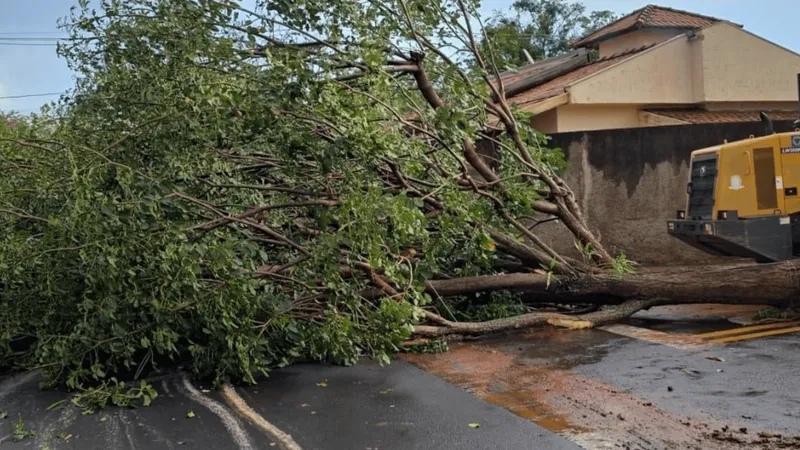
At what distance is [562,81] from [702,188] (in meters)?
9.66

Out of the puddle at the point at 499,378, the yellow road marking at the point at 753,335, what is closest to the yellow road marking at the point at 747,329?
the yellow road marking at the point at 753,335

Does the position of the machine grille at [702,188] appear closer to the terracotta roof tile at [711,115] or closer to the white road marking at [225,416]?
the white road marking at [225,416]

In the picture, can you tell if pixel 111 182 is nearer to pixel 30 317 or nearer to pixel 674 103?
pixel 30 317

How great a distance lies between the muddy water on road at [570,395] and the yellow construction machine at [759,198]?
216 cm

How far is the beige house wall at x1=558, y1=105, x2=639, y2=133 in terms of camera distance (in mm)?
17906

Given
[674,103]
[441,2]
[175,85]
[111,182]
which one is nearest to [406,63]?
[441,2]

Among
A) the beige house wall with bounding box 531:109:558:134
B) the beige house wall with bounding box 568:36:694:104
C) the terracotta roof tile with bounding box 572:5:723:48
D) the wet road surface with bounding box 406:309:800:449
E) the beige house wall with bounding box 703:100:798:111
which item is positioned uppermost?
the terracotta roof tile with bounding box 572:5:723:48

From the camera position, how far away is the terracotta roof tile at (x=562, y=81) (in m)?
17.7

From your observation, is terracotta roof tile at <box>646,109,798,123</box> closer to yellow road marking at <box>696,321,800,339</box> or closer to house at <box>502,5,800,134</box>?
house at <box>502,5,800,134</box>

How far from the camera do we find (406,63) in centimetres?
838

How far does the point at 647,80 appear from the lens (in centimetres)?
1858

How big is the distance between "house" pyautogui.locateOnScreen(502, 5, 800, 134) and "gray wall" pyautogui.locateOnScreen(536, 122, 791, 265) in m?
3.33

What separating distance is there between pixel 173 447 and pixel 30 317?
2795 mm

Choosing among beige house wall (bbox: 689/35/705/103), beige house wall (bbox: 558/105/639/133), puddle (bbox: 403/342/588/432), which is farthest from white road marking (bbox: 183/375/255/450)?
beige house wall (bbox: 689/35/705/103)
